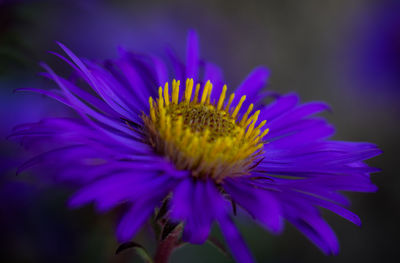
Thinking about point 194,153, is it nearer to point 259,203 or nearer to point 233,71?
point 259,203

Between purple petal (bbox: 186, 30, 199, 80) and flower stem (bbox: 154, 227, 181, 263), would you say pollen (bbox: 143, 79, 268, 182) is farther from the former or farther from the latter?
flower stem (bbox: 154, 227, 181, 263)

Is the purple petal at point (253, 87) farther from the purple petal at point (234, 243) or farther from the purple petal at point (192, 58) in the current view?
the purple petal at point (234, 243)

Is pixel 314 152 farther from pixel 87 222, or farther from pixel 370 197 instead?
pixel 370 197

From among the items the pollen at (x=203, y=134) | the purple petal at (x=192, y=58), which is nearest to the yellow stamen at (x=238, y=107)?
the pollen at (x=203, y=134)

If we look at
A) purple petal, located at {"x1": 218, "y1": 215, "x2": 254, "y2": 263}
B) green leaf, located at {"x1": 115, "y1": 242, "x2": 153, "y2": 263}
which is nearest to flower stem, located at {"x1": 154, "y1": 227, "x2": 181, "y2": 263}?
green leaf, located at {"x1": 115, "y1": 242, "x2": 153, "y2": 263}

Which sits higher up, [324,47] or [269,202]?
[324,47]

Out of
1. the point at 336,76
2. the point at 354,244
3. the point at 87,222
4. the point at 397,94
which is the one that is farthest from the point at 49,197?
the point at 336,76
